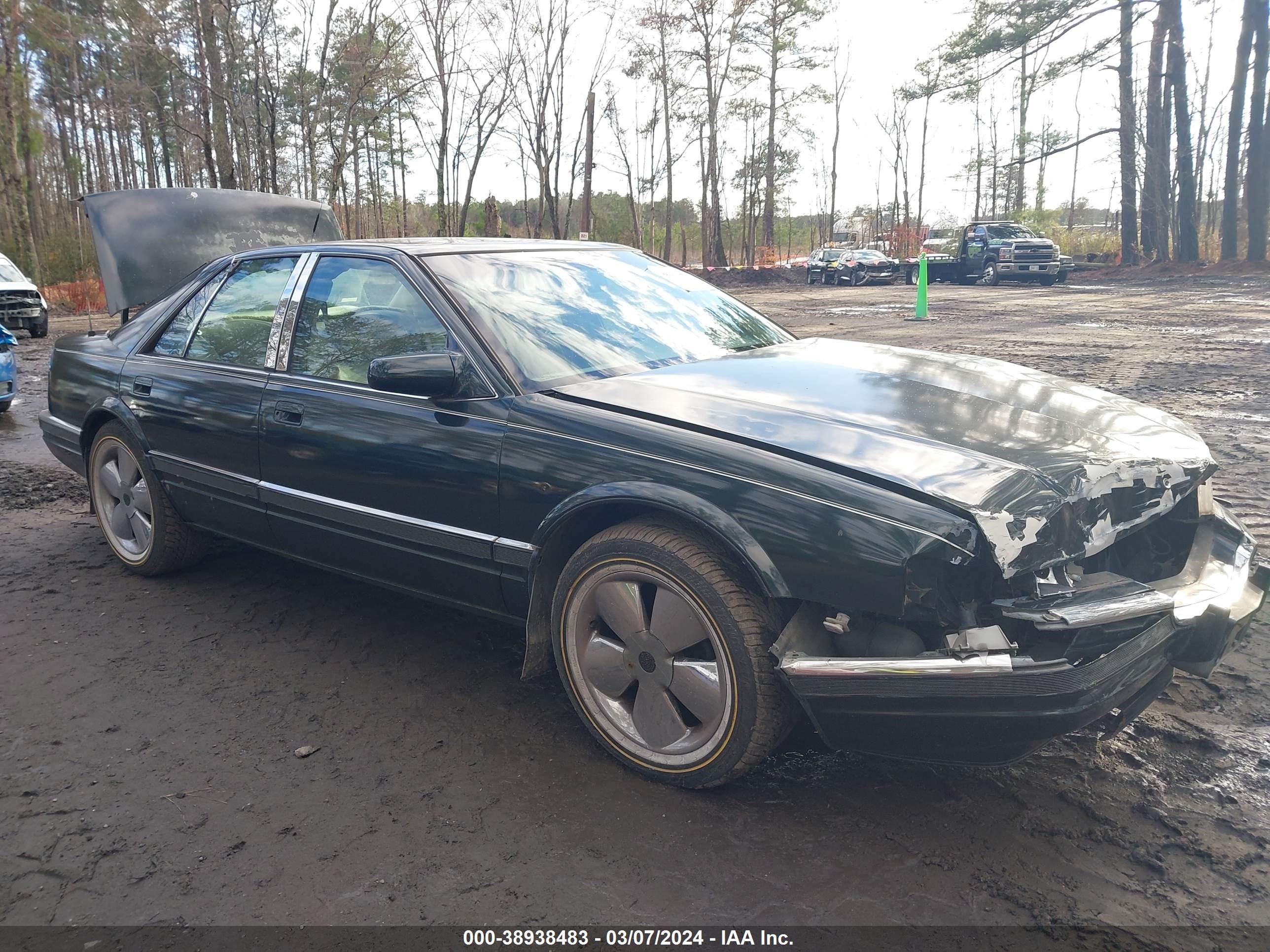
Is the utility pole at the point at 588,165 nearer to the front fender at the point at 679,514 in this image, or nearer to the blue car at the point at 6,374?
the blue car at the point at 6,374

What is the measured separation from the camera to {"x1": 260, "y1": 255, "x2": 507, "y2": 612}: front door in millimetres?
2990

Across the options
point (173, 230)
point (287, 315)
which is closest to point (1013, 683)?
point (287, 315)

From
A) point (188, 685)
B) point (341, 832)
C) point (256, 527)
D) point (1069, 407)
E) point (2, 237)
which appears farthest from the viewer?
point (2, 237)

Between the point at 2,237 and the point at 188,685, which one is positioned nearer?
the point at 188,685

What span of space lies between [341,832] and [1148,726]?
2.39 metres

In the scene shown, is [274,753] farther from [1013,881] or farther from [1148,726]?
[1148,726]

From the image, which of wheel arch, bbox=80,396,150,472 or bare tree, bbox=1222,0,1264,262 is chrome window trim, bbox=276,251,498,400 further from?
bare tree, bbox=1222,0,1264,262

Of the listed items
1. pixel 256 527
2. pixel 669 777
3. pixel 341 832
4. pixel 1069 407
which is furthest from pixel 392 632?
pixel 1069 407

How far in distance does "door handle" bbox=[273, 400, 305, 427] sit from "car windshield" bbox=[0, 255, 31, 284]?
52.5 ft

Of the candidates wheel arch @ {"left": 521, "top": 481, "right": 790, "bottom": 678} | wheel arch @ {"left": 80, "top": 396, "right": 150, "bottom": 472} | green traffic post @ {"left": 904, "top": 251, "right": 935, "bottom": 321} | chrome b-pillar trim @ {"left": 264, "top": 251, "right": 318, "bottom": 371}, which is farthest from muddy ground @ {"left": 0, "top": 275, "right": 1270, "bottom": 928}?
green traffic post @ {"left": 904, "top": 251, "right": 935, "bottom": 321}

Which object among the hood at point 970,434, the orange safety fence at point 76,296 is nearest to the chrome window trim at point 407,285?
the hood at point 970,434

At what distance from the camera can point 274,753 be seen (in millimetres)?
2852

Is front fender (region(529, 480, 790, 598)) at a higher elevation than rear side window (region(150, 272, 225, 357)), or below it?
below

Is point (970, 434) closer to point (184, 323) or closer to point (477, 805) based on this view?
point (477, 805)
